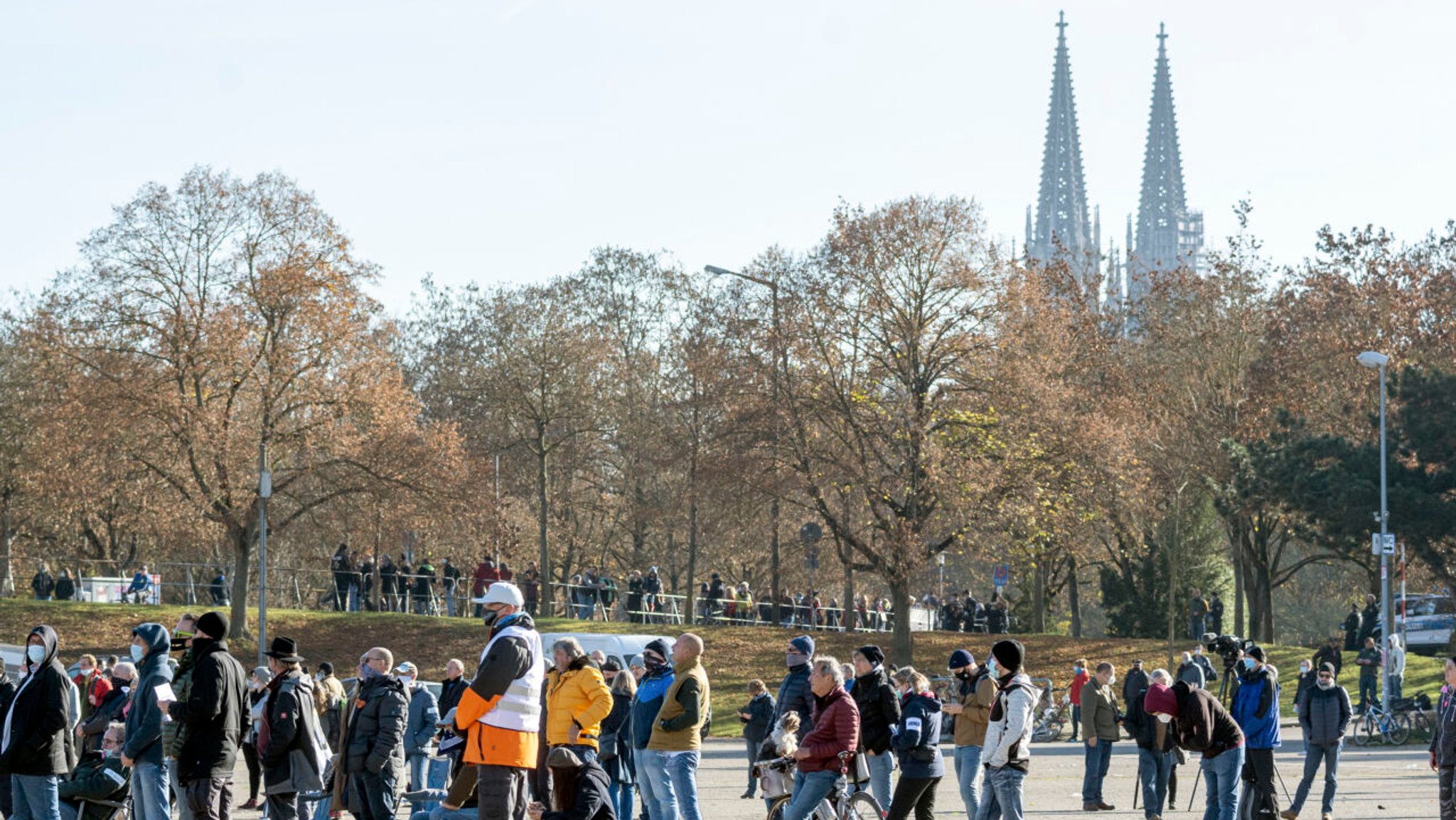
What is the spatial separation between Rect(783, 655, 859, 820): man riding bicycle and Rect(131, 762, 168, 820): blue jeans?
4.04 meters

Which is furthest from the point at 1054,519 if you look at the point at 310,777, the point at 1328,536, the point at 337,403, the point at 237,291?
the point at 310,777

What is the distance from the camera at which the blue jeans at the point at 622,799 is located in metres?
15.3

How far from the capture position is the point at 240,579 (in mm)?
43344

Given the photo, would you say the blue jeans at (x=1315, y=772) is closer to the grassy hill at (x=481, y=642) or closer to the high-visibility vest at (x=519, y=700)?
the high-visibility vest at (x=519, y=700)

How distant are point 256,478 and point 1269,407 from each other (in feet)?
88.5

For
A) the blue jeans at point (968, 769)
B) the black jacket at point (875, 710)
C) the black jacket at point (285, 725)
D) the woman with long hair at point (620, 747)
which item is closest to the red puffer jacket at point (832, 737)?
the black jacket at point (875, 710)


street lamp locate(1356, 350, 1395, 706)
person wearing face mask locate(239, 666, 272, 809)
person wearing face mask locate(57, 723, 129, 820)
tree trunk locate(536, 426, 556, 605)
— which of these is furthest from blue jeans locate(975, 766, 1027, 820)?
tree trunk locate(536, 426, 556, 605)

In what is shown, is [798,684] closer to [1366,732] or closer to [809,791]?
[809,791]

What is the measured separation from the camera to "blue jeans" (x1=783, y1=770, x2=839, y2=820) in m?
12.2

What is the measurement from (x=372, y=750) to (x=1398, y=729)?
22.5m

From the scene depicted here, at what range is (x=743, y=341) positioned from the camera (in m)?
40.9

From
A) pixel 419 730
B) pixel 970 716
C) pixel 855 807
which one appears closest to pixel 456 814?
pixel 855 807

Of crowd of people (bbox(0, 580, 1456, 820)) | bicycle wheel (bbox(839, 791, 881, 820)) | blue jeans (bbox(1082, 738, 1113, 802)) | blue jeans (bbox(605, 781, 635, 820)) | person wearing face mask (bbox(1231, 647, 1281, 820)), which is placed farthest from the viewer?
blue jeans (bbox(1082, 738, 1113, 802))

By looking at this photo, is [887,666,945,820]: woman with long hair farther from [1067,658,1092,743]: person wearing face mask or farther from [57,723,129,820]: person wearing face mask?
[1067,658,1092,743]: person wearing face mask
